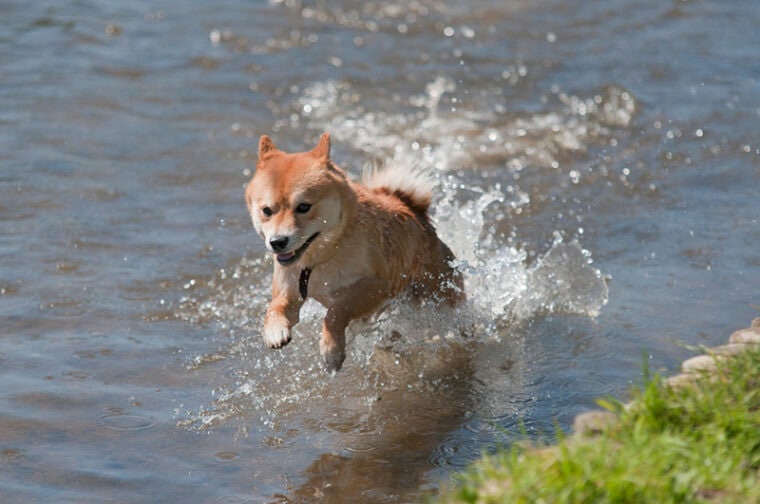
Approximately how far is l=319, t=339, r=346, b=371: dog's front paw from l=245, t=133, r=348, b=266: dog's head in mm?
426

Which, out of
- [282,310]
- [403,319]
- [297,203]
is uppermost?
[297,203]

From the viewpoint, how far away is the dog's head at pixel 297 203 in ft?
15.6

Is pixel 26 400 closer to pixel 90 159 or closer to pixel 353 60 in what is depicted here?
pixel 90 159

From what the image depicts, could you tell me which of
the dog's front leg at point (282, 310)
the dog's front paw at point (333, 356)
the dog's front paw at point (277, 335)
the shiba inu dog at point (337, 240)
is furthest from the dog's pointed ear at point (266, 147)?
the dog's front paw at point (333, 356)

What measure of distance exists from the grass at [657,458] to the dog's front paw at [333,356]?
4.69 feet

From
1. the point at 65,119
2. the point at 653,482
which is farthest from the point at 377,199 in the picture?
the point at 65,119

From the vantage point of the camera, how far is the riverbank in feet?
9.71

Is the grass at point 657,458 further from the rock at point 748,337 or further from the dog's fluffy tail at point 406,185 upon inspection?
the dog's fluffy tail at point 406,185

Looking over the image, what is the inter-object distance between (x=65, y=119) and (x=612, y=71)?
4918 mm

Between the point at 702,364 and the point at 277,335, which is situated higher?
the point at 702,364

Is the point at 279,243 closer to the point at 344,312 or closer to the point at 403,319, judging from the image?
the point at 344,312

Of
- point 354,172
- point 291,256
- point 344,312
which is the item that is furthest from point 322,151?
point 354,172

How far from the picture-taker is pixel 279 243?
4637 millimetres

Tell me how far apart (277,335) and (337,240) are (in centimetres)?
57
